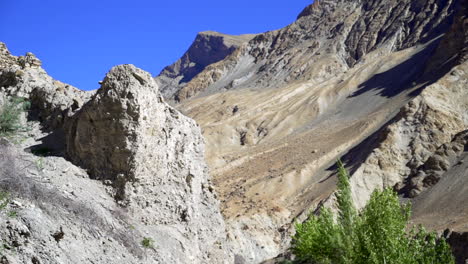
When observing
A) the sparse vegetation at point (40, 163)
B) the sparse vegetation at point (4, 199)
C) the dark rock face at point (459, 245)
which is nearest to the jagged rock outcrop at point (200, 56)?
the dark rock face at point (459, 245)

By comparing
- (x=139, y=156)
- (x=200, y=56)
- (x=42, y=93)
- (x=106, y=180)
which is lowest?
(x=106, y=180)

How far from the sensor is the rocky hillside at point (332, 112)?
148 ft

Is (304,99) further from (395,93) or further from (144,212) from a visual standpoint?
(144,212)

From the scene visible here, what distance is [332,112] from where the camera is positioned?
77.9 metres

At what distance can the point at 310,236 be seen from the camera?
1689 centimetres

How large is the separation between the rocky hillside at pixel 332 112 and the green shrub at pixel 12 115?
50.9ft

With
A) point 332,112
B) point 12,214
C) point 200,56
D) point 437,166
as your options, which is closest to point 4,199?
point 12,214

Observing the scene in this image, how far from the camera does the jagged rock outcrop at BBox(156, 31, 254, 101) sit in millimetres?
185850

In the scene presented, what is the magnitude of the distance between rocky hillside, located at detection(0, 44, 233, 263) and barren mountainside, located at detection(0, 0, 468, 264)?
1.7 inches

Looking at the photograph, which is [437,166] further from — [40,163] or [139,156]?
[40,163]

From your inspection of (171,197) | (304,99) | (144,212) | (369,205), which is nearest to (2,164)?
(144,212)

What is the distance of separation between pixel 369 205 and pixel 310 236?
11.2 ft

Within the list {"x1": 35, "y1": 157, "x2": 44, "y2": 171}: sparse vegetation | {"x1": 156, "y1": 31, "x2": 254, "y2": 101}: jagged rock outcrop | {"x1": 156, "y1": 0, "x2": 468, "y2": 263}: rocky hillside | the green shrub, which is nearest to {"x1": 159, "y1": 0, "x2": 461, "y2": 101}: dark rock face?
{"x1": 156, "y1": 0, "x2": 468, "y2": 263}: rocky hillside

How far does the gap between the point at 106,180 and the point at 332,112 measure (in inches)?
2504
